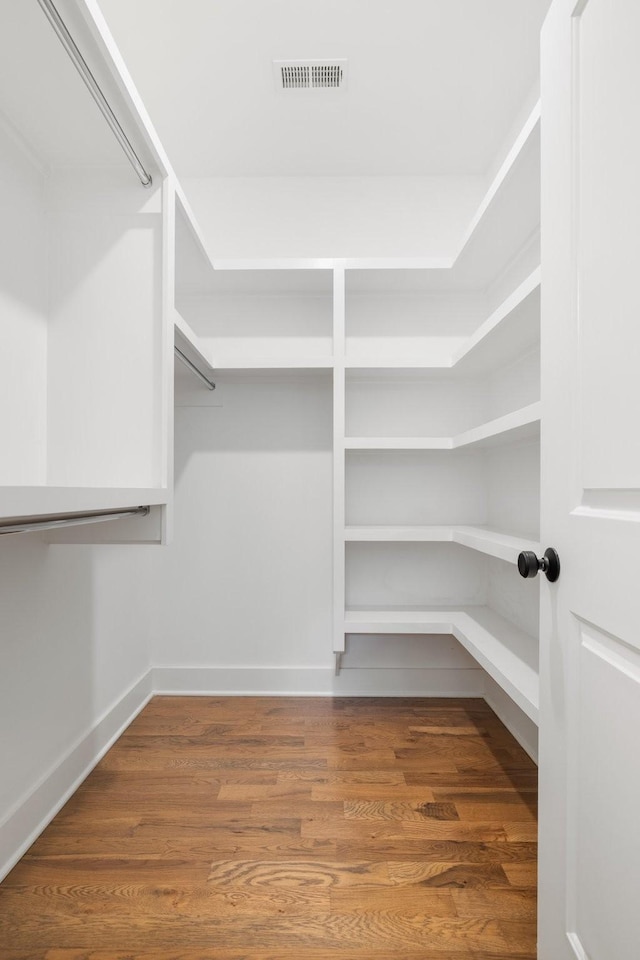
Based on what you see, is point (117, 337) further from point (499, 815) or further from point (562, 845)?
point (499, 815)

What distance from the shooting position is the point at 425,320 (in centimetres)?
249

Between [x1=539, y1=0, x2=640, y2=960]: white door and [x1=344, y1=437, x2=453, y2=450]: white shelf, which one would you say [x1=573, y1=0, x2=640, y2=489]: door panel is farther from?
[x1=344, y1=437, x2=453, y2=450]: white shelf

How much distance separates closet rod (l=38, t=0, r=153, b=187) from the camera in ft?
3.21

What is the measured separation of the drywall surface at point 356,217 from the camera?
2504mm

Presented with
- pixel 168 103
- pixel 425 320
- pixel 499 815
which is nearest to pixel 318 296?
pixel 425 320

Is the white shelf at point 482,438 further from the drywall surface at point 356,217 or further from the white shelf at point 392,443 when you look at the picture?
the drywall surface at point 356,217

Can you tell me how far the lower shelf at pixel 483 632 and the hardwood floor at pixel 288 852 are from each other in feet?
1.29

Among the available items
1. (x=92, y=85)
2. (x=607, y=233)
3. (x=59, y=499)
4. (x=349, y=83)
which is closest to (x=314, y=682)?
(x=59, y=499)

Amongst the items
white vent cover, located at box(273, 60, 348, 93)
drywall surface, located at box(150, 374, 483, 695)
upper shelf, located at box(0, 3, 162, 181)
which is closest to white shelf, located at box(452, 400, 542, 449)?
drywall surface, located at box(150, 374, 483, 695)

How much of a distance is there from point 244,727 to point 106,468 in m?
1.28

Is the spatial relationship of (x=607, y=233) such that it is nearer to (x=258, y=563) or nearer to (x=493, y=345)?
(x=493, y=345)

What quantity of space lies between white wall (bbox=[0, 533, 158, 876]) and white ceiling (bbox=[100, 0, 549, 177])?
68.4 inches

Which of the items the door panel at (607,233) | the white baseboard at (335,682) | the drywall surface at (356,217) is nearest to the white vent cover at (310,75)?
the drywall surface at (356,217)

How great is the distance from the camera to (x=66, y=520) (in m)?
1.18
